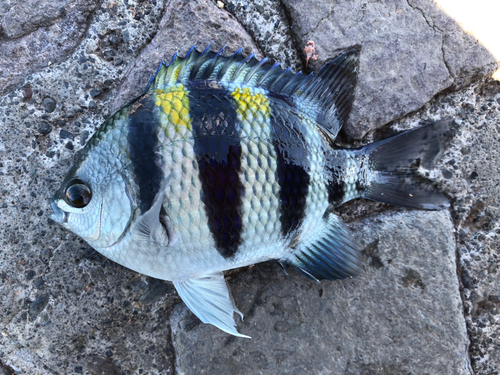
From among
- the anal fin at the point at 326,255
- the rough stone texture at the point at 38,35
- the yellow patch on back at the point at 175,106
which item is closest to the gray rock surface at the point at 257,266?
the rough stone texture at the point at 38,35

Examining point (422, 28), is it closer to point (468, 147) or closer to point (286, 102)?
point (468, 147)

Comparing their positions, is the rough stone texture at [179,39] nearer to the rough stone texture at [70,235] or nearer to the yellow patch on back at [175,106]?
the rough stone texture at [70,235]

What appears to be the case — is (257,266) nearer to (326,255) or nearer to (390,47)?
(326,255)

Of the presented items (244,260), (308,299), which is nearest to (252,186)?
(244,260)

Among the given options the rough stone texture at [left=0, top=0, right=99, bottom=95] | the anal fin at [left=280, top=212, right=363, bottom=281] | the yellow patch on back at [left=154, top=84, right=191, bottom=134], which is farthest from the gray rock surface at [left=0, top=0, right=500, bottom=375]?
the yellow patch on back at [left=154, top=84, right=191, bottom=134]

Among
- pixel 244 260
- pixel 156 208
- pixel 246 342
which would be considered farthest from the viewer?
pixel 246 342

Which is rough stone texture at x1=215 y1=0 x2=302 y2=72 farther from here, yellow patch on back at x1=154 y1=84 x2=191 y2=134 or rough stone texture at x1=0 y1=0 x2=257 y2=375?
yellow patch on back at x1=154 y1=84 x2=191 y2=134

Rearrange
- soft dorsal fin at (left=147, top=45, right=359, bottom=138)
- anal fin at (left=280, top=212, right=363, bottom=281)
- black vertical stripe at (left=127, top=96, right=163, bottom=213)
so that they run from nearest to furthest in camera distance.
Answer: black vertical stripe at (left=127, top=96, right=163, bottom=213) < soft dorsal fin at (left=147, top=45, right=359, bottom=138) < anal fin at (left=280, top=212, right=363, bottom=281)
